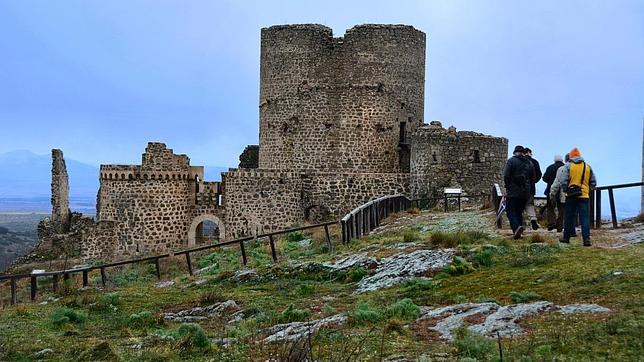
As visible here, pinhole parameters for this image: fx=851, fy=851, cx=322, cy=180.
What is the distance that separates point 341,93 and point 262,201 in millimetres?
5965

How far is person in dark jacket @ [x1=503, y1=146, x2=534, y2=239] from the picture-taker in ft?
58.1

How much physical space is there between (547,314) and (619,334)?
1.45 metres

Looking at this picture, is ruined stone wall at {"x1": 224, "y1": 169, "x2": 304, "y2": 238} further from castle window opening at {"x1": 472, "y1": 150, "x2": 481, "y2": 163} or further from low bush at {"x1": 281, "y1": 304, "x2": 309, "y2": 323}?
low bush at {"x1": 281, "y1": 304, "x2": 309, "y2": 323}

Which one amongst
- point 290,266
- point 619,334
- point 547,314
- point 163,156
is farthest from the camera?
point 163,156

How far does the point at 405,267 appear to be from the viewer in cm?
1507

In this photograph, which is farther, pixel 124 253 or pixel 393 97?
pixel 393 97

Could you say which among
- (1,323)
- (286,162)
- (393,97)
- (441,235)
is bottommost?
(1,323)

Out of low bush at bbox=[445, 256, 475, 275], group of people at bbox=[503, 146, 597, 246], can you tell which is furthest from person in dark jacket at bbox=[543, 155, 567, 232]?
low bush at bbox=[445, 256, 475, 275]

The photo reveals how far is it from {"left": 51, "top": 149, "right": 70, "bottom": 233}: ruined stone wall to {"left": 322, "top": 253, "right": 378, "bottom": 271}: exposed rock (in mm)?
25746

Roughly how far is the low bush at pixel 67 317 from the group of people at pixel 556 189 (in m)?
8.57

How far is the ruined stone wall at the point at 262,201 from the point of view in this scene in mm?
34375

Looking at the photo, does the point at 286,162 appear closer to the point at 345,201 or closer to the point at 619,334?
the point at 345,201

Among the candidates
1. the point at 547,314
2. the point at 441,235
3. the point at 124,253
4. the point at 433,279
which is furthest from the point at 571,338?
the point at 124,253

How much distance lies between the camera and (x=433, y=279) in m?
13.8
